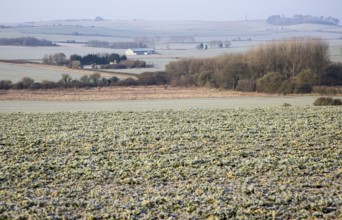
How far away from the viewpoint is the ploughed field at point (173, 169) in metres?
8.11

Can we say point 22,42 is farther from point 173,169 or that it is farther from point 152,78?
point 173,169

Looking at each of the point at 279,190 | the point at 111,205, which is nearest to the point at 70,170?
the point at 111,205

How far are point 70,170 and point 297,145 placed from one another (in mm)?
6060

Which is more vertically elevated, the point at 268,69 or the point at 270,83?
the point at 268,69

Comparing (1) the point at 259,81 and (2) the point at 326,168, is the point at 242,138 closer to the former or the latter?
(2) the point at 326,168

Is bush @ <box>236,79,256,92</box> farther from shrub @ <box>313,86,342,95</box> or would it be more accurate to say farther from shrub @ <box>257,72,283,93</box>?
shrub @ <box>313,86,342,95</box>

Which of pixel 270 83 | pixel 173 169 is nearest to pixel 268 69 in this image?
pixel 270 83

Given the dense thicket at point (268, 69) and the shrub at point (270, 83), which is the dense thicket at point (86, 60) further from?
the shrub at point (270, 83)

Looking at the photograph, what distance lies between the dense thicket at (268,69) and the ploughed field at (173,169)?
25.2m

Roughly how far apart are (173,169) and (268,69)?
37.9 meters

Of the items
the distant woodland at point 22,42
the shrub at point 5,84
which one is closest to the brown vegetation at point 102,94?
the shrub at point 5,84

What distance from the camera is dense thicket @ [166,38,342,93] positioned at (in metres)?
42.2

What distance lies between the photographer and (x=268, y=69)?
154ft

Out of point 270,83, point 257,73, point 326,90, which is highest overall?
point 257,73
